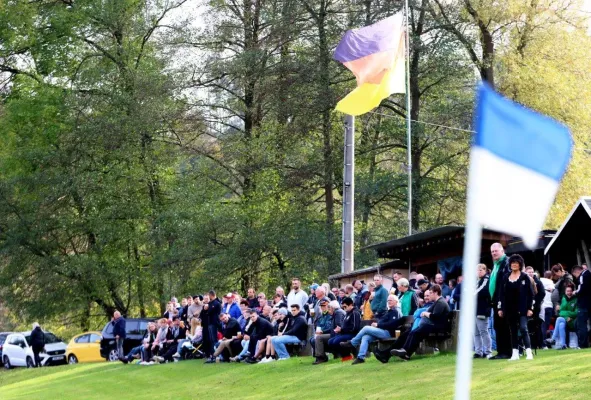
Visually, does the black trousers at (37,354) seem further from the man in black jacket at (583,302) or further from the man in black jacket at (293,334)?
the man in black jacket at (583,302)

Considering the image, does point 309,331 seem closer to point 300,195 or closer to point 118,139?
point 300,195

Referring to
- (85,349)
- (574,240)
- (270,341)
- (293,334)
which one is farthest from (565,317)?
(85,349)

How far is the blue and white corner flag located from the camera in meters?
5.50

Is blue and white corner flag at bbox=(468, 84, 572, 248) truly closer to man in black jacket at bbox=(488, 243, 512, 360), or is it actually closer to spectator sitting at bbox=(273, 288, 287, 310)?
man in black jacket at bbox=(488, 243, 512, 360)

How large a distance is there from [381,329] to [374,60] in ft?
42.4

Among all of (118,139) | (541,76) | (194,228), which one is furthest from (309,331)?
(118,139)

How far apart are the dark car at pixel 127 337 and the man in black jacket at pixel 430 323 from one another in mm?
18485

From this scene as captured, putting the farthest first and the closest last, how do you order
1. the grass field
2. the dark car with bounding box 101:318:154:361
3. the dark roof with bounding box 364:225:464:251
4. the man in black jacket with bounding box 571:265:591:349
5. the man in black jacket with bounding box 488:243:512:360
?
the dark car with bounding box 101:318:154:361, the dark roof with bounding box 364:225:464:251, the man in black jacket with bounding box 571:265:591:349, the man in black jacket with bounding box 488:243:512:360, the grass field

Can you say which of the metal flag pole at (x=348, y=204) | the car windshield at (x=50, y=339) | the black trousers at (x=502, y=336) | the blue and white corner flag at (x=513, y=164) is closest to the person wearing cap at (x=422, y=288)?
the black trousers at (x=502, y=336)

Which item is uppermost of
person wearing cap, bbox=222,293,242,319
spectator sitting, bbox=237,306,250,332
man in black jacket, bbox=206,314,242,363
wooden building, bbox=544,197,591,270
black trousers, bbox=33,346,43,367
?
wooden building, bbox=544,197,591,270

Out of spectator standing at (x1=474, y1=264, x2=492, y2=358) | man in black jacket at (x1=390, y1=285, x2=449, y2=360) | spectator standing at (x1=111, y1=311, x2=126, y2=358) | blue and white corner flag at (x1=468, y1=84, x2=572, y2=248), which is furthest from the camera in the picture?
spectator standing at (x1=111, y1=311, x2=126, y2=358)

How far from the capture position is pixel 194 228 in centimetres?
4409

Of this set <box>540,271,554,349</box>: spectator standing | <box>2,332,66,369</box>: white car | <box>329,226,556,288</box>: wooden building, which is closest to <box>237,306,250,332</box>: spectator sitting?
<box>329,226,556,288</box>: wooden building

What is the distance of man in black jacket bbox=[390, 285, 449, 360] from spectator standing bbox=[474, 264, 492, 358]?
1178 mm
